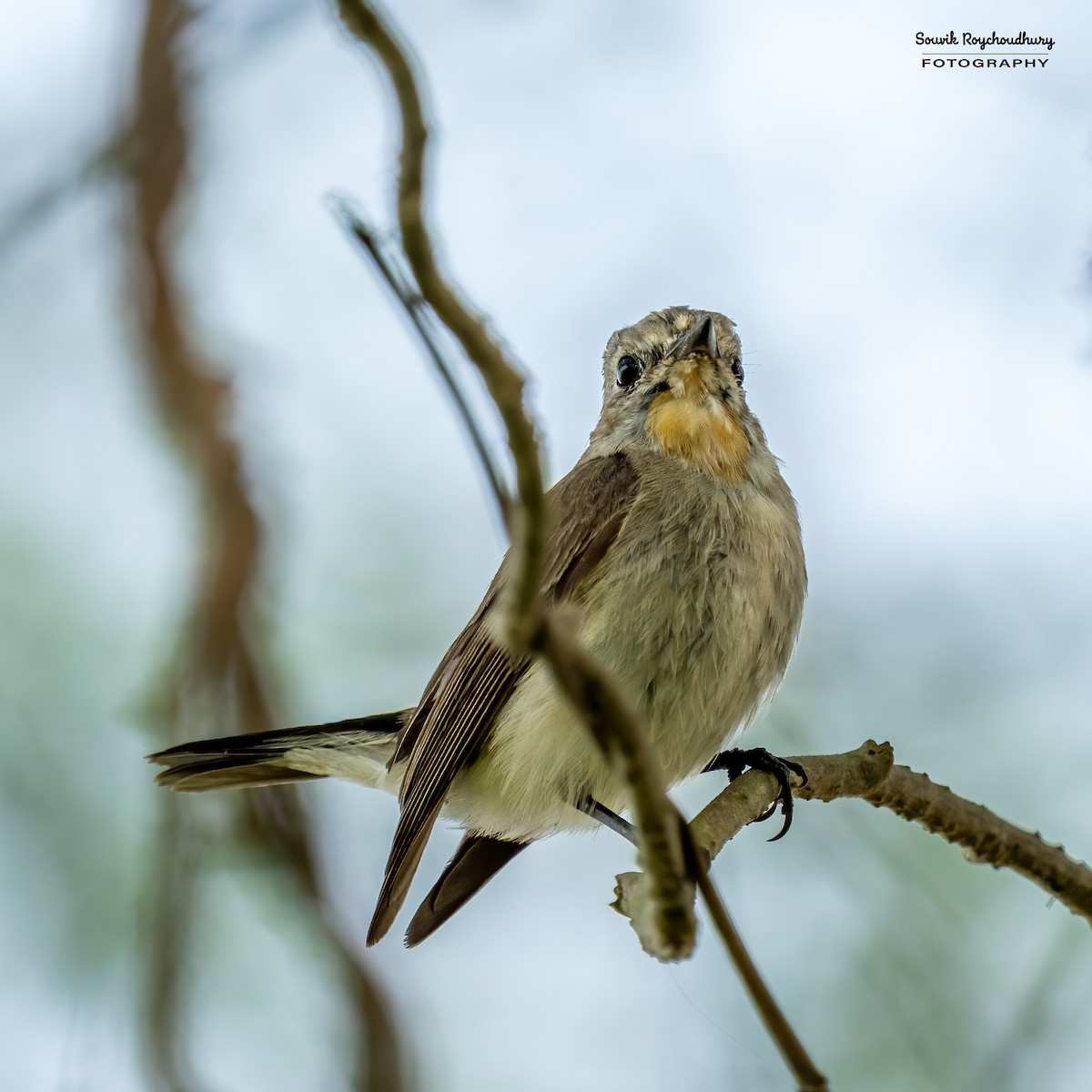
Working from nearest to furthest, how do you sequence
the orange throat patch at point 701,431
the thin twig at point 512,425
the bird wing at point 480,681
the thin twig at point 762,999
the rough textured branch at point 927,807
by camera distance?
the thin twig at point 512,425
the thin twig at point 762,999
the rough textured branch at point 927,807
the bird wing at point 480,681
the orange throat patch at point 701,431

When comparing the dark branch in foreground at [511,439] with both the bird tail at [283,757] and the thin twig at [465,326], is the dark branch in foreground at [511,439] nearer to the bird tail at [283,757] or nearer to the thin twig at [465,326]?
the thin twig at [465,326]

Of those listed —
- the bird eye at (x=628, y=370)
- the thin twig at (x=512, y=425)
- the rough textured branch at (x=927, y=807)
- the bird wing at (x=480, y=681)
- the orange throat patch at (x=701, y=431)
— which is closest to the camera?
the thin twig at (x=512, y=425)

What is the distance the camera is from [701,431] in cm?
390

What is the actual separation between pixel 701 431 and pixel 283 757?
1.58 m

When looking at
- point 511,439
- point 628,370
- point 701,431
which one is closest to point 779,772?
point 701,431

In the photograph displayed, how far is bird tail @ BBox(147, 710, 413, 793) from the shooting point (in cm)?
413

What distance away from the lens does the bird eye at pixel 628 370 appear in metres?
4.32

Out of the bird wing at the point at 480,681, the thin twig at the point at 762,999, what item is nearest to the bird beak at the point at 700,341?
the bird wing at the point at 480,681

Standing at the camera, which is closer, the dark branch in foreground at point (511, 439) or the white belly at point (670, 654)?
the dark branch in foreground at point (511, 439)

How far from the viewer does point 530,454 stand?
145 centimetres

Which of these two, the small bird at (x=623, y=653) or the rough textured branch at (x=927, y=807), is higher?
the small bird at (x=623, y=653)

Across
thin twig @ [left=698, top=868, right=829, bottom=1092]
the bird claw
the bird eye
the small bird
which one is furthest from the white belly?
thin twig @ [left=698, top=868, right=829, bottom=1092]

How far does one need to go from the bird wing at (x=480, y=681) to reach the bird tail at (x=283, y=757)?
0.41 metres

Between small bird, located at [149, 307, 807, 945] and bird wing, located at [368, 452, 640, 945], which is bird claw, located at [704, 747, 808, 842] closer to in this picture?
small bird, located at [149, 307, 807, 945]
